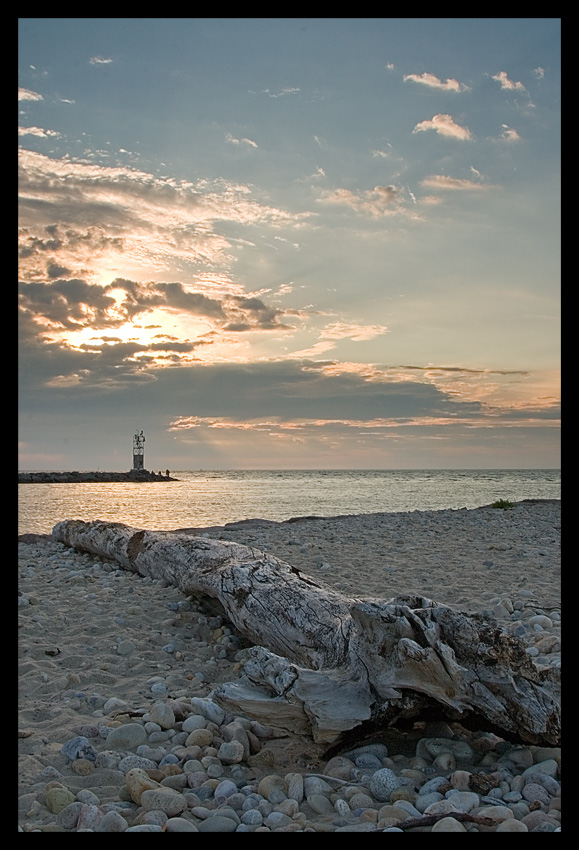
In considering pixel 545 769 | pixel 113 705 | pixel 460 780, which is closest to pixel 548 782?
pixel 545 769

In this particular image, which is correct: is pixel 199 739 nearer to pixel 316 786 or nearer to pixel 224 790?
pixel 224 790

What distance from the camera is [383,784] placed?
3.00 meters

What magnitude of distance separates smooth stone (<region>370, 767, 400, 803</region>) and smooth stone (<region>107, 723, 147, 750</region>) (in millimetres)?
1348

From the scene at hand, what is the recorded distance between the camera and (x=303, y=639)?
4.43 meters

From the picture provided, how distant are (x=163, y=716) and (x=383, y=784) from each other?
1.38 meters

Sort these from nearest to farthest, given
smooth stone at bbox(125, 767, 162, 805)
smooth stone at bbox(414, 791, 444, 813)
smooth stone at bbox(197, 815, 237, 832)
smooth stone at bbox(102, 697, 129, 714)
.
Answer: smooth stone at bbox(197, 815, 237, 832) < smooth stone at bbox(414, 791, 444, 813) < smooth stone at bbox(125, 767, 162, 805) < smooth stone at bbox(102, 697, 129, 714)

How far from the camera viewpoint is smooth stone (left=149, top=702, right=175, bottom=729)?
366 cm

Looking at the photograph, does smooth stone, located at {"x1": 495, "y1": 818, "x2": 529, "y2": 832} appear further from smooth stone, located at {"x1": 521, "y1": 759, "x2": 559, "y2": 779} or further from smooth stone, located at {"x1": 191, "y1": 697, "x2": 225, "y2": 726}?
smooth stone, located at {"x1": 191, "y1": 697, "x2": 225, "y2": 726}

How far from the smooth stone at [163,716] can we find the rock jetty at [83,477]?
53188mm

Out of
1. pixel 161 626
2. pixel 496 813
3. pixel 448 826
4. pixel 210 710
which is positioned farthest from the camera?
pixel 161 626

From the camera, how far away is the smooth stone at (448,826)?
8.55 ft

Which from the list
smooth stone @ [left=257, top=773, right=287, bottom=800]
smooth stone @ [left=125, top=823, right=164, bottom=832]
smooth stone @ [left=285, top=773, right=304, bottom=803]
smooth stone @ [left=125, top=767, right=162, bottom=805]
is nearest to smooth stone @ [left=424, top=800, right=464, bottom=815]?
smooth stone @ [left=285, top=773, right=304, bottom=803]
